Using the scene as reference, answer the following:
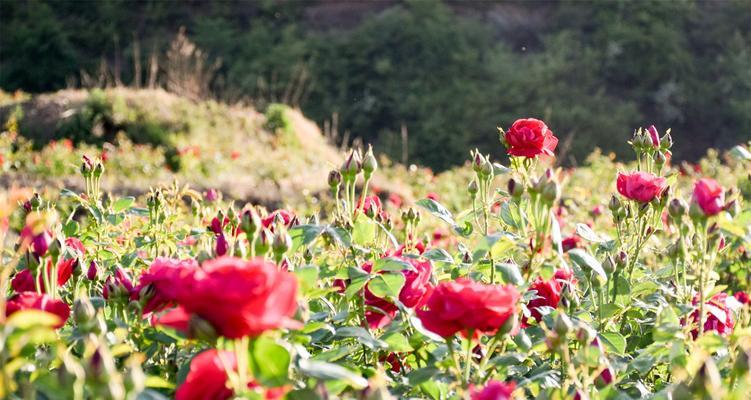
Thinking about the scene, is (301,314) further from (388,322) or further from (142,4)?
(142,4)

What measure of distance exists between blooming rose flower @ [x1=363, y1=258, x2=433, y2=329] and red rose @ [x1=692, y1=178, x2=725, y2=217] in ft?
0.99

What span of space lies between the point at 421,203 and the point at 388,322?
21cm

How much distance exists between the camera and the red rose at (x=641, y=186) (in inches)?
45.8

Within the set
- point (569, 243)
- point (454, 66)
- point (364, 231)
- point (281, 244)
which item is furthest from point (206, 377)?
point (454, 66)

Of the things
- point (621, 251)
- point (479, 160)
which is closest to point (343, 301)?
point (479, 160)

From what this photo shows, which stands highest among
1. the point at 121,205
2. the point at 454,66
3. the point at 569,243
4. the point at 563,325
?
the point at 563,325

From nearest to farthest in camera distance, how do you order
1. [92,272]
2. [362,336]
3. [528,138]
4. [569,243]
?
1. [362,336]
2. [92,272]
3. [528,138]
4. [569,243]

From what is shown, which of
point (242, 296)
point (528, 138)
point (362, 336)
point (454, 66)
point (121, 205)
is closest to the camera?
point (242, 296)

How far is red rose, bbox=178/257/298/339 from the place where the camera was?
0.59 meters

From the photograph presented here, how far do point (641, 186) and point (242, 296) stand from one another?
74 centimetres

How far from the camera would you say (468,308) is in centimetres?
77

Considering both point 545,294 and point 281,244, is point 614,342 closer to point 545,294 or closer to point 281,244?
point 545,294

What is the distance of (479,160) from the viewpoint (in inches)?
48.1

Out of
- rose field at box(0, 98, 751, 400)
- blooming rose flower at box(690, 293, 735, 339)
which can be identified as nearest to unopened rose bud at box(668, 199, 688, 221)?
rose field at box(0, 98, 751, 400)
